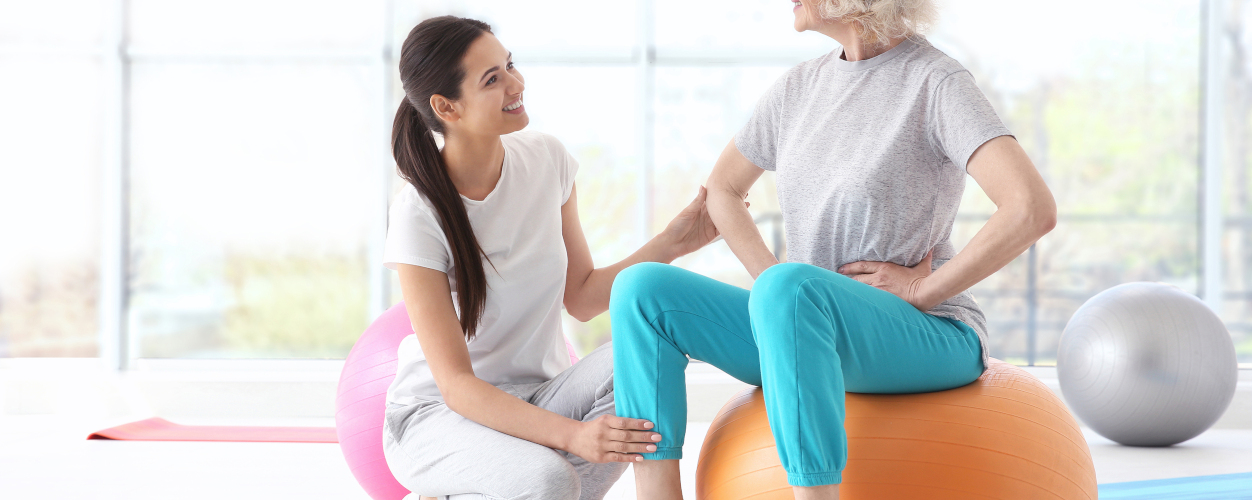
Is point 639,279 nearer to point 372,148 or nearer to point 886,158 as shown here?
point 886,158

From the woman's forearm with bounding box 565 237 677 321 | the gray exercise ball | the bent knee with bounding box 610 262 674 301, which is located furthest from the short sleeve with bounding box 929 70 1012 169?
the gray exercise ball

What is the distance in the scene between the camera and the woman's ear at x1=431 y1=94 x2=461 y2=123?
164cm

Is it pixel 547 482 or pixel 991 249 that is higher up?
pixel 991 249

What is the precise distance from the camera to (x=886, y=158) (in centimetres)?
147

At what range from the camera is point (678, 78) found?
4191mm

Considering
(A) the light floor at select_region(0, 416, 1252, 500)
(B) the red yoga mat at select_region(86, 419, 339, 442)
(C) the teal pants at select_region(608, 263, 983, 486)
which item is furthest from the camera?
(B) the red yoga mat at select_region(86, 419, 339, 442)

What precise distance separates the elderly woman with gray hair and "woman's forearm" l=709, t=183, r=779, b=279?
8 centimetres

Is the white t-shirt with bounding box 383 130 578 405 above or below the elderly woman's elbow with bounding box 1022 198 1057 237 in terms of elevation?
below

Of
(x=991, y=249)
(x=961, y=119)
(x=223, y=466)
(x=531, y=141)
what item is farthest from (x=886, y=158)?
(x=223, y=466)

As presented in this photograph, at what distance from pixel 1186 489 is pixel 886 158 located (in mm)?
1633

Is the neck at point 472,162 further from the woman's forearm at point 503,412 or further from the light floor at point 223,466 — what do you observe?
the light floor at point 223,466

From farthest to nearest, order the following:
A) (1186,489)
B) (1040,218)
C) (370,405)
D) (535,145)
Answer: (1186,489)
(370,405)
(535,145)
(1040,218)

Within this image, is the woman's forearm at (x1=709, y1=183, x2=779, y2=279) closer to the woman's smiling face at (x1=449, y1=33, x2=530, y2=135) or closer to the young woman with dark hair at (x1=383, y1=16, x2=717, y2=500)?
the young woman with dark hair at (x1=383, y1=16, x2=717, y2=500)

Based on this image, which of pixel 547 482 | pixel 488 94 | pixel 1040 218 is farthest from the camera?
pixel 488 94
